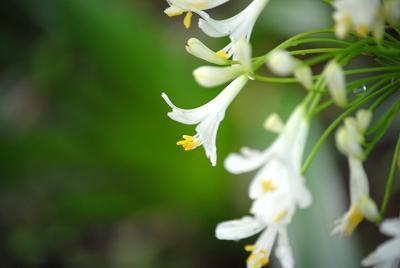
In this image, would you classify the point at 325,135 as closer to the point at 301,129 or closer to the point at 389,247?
the point at 301,129

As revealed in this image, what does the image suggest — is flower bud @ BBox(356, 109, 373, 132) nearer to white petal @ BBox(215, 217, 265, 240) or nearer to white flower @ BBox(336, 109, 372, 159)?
white flower @ BBox(336, 109, 372, 159)

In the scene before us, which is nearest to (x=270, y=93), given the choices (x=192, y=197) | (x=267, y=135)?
(x=267, y=135)

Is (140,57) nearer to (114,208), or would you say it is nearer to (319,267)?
(114,208)

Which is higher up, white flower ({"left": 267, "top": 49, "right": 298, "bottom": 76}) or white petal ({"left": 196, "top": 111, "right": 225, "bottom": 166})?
white petal ({"left": 196, "top": 111, "right": 225, "bottom": 166})

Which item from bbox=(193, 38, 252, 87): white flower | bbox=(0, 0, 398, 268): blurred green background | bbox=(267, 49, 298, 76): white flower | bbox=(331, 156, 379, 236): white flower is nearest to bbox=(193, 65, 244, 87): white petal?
bbox=(193, 38, 252, 87): white flower

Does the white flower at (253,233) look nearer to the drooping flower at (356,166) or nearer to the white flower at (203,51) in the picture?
the drooping flower at (356,166)

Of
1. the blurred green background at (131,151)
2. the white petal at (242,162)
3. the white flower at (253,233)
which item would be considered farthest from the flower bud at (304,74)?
the blurred green background at (131,151)
